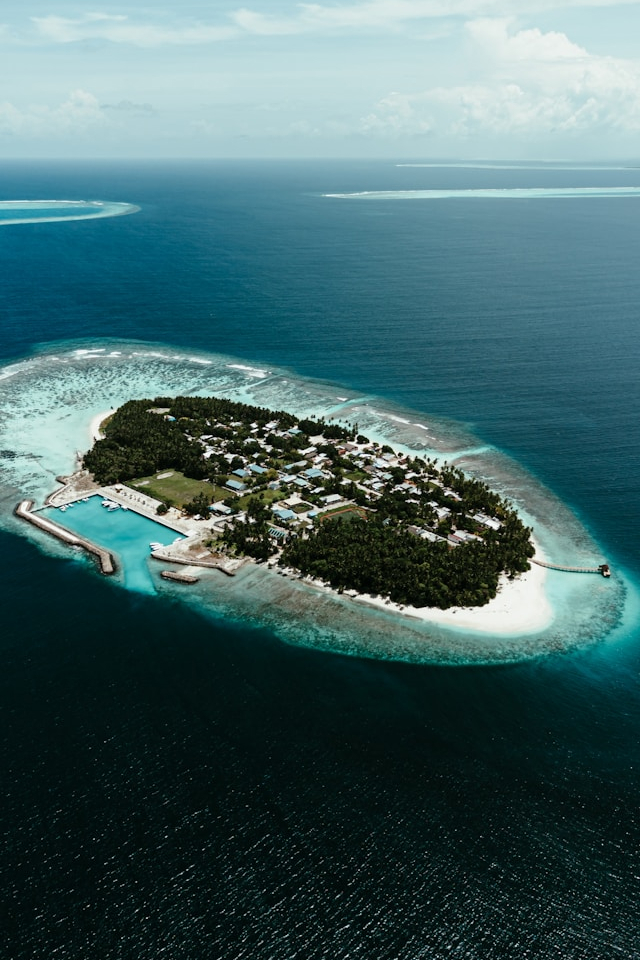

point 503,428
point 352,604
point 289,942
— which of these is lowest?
point 289,942

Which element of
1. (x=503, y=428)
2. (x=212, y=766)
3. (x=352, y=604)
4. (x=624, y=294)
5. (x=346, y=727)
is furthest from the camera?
(x=624, y=294)

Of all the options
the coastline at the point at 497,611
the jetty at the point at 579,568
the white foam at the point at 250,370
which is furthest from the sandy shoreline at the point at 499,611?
the white foam at the point at 250,370

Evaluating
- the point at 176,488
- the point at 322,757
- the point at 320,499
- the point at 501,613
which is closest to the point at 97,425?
the point at 176,488

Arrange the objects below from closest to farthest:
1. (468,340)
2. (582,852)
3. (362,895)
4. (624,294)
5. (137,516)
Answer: (362,895)
(582,852)
(137,516)
(468,340)
(624,294)

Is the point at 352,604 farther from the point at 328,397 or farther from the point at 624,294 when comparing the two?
the point at 624,294

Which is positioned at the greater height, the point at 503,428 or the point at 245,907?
the point at 503,428

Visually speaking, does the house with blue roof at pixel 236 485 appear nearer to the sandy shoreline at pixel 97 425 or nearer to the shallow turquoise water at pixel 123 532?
the shallow turquoise water at pixel 123 532


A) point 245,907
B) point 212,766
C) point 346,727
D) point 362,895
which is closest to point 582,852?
point 362,895
